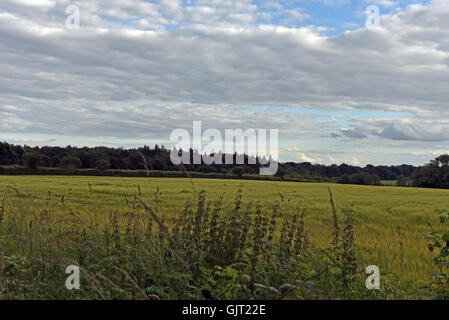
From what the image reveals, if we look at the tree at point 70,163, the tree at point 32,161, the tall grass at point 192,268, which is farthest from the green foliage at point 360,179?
the tall grass at point 192,268

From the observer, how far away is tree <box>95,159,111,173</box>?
5916 centimetres

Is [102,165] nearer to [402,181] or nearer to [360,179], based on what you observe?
[360,179]

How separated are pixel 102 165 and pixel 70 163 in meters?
9.43

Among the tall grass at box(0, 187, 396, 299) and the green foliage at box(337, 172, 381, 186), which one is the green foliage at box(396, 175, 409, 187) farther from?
the tall grass at box(0, 187, 396, 299)

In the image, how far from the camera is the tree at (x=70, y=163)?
220 ft

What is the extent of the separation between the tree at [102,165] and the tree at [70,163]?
16.7 ft

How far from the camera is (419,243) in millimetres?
10117

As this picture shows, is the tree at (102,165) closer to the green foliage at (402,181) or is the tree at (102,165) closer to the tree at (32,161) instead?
the tree at (32,161)

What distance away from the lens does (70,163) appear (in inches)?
2640

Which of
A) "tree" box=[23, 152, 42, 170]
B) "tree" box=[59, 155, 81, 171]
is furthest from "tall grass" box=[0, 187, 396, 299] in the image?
"tree" box=[23, 152, 42, 170]

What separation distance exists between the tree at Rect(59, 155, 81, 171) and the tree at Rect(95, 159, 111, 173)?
5082mm
